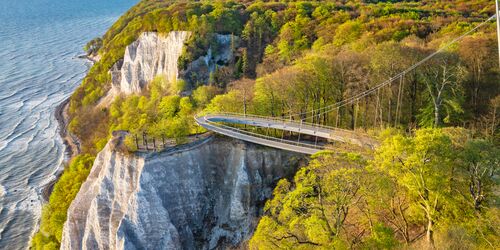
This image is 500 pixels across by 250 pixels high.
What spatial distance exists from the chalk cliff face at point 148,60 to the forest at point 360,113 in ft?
8.15

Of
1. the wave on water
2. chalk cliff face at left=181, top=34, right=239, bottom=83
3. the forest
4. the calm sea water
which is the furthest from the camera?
chalk cliff face at left=181, top=34, right=239, bottom=83

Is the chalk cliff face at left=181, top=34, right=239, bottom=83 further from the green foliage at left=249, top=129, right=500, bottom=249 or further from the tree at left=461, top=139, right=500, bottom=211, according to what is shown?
the tree at left=461, top=139, right=500, bottom=211

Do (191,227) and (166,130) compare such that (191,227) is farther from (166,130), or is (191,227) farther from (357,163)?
(357,163)

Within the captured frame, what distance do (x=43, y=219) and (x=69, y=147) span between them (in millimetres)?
25162

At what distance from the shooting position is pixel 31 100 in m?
93.6

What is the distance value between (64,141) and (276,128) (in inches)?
1957

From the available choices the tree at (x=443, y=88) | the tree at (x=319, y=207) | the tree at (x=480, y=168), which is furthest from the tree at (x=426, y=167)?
the tree at (x=443, y=88)

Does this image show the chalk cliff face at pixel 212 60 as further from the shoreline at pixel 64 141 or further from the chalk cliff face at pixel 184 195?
the chalk cliff face at pixel 184 195

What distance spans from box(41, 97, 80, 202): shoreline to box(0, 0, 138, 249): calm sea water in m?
0.92

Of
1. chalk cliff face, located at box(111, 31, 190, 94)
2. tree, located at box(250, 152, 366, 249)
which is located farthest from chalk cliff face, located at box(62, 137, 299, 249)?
chalk cliff face, located at box(111, 31, 190, 94)

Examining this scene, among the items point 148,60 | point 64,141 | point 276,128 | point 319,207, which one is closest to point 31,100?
point 64,141

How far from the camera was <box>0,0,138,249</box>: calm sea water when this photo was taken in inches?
2242

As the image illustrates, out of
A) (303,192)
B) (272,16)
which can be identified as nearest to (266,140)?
(303,192)

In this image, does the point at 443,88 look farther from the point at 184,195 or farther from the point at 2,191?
the point at 2,191
